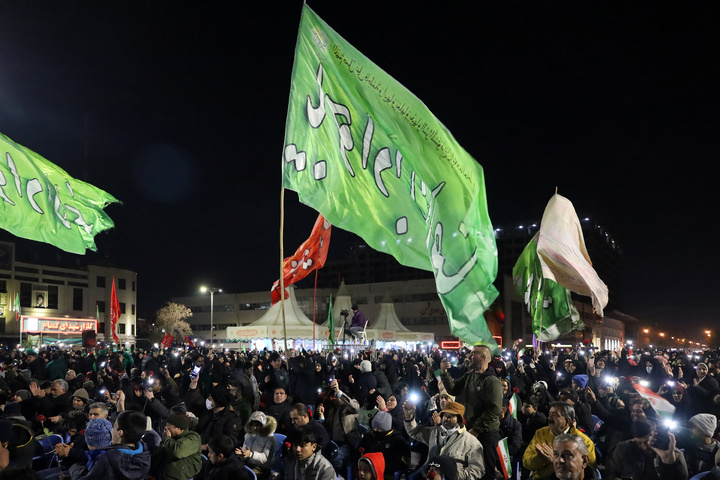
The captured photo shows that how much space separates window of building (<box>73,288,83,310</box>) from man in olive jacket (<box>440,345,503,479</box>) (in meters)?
80.1

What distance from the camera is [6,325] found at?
68.0 m

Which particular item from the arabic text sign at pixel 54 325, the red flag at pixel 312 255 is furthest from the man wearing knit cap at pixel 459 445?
the arabic text sign at pixel 54 325

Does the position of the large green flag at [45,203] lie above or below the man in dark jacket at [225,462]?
above

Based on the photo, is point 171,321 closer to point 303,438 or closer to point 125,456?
point 303,438

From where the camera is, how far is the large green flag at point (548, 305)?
18.4 meters

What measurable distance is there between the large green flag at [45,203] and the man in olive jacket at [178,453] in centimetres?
746

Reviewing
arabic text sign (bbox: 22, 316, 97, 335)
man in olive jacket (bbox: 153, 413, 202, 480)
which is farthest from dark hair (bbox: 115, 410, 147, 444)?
arabic text sign (bbox: 22, 316, 97, 335)

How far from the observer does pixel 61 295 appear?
76.0m

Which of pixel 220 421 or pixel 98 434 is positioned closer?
pixel 98 434

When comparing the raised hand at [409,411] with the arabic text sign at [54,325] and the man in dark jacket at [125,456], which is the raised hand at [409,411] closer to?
the man in dark jacket at [125,456]

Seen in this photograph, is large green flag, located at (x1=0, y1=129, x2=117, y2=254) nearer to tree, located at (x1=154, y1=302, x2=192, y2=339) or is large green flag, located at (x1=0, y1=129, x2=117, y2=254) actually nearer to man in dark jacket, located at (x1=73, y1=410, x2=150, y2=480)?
man in dark jacket, located at (x1=73, y1=410, x2=150, y2=480)

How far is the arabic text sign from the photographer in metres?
54.6

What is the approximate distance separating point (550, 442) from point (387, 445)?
2.16 metres

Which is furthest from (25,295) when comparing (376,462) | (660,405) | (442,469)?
(442,469)
